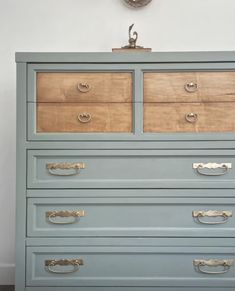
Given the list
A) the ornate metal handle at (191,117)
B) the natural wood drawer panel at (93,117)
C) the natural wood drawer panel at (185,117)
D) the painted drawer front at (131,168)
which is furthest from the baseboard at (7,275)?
the ornate metal handle at (191,117)

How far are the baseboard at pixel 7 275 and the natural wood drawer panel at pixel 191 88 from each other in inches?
54.2

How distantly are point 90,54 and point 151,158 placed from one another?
561 mm

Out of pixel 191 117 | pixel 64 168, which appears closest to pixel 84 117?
pixel 64 168

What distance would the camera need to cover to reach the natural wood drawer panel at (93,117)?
157 centimetres

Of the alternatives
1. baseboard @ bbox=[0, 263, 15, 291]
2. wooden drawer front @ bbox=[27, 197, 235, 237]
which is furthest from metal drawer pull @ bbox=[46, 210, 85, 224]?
baseboard @ bbox=[0, 263, 15, 291]

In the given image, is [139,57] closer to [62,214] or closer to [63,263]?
[62,214]

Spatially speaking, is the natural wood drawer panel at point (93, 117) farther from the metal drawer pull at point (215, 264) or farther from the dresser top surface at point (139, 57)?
the metal drawer pull at point (215, 264)

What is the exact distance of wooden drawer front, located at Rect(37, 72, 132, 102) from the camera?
5.14 feet

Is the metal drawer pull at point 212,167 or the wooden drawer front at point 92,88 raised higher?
the wooden drawer front at point 92,88

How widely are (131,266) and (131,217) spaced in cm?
23

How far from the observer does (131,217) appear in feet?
5.16

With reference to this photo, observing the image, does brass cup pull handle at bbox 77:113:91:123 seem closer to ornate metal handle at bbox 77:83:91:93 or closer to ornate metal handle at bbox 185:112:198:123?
ornate metal handle at bbox 77:83:91:93

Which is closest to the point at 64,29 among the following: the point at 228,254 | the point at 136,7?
the point at 136,7

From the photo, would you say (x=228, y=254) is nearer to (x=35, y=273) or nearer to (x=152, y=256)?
(x=152, y=256)
